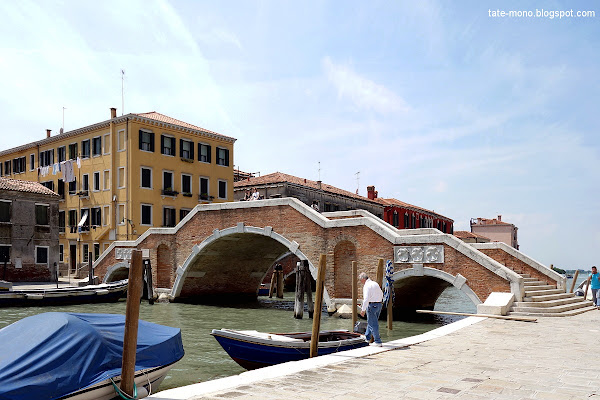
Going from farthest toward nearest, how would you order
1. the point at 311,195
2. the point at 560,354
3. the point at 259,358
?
the point at 311,195 < the point at 259,358 < the point at 560,354

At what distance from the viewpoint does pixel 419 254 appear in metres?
17.5

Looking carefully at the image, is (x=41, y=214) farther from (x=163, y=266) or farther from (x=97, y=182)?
(x=163, y=266)

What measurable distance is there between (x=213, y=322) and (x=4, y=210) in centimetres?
1600

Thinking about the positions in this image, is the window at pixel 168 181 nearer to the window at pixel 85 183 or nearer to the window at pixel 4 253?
the window at pixel 85 183

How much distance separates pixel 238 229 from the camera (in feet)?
73.6

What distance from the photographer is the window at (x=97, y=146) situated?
1284 inches

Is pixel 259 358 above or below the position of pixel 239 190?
below

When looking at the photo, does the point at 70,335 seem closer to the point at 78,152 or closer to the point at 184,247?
the point at 184,247

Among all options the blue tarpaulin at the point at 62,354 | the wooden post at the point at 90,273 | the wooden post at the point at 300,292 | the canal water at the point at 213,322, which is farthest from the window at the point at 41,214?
the blue tarpaulin at the point at 62,354

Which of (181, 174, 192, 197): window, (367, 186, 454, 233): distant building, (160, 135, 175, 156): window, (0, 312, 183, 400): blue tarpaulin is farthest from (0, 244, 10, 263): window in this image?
(367, 186, 454, 233): distant building

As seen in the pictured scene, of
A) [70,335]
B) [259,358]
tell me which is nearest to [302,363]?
[259,358]

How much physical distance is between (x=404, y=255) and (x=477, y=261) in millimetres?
2426

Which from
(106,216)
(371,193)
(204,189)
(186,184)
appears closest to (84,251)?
(106,216)

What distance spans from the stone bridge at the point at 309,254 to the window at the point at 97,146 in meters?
7.33
